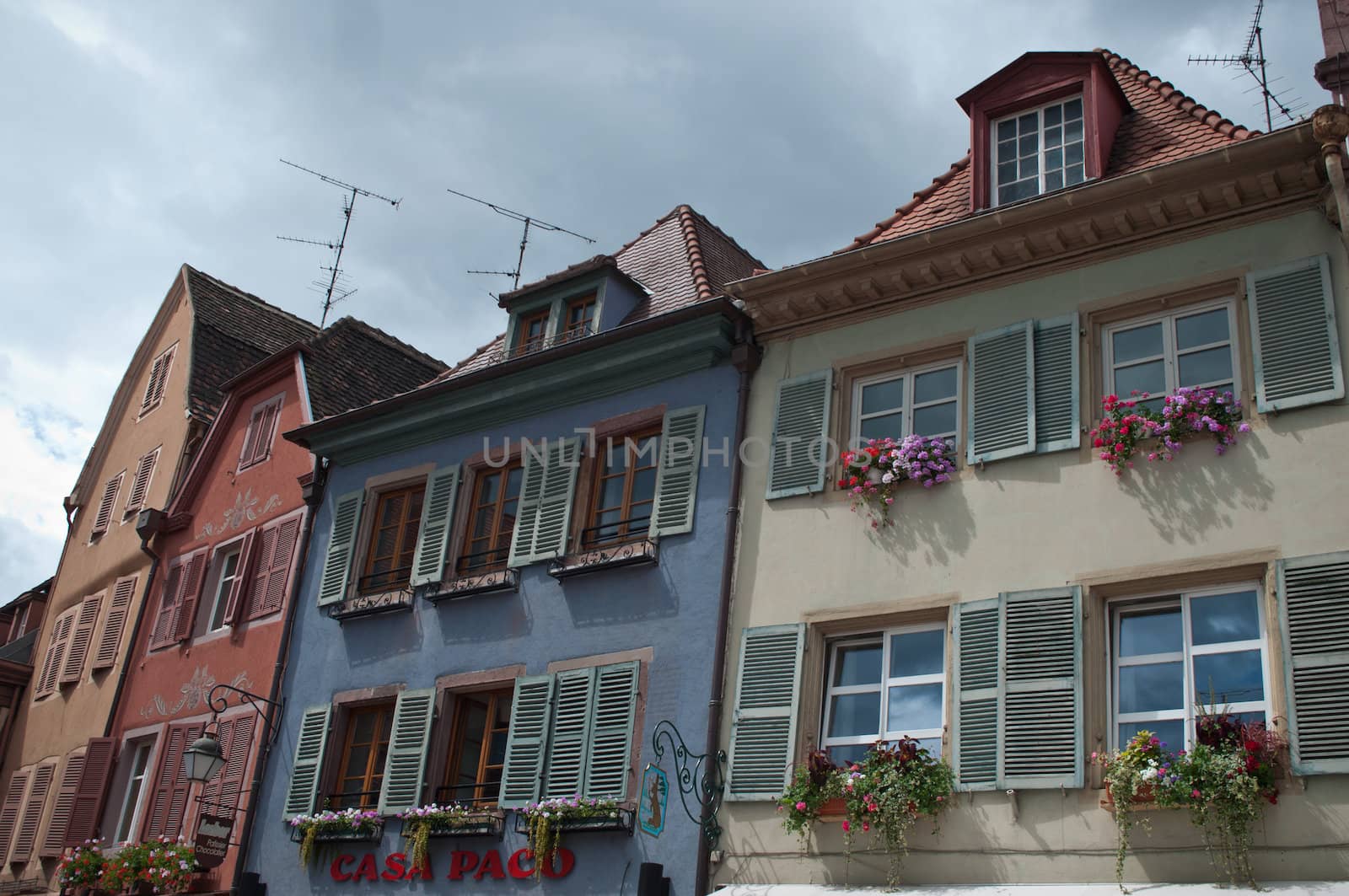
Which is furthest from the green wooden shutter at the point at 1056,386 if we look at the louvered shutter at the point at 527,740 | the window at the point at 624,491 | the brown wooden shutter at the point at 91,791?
the brown wooden shutter at the point at 91,791

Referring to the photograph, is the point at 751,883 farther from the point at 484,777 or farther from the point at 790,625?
the point at 484,777

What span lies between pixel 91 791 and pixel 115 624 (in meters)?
2.69

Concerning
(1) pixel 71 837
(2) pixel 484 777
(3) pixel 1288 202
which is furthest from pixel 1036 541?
(1) pixel 71 837

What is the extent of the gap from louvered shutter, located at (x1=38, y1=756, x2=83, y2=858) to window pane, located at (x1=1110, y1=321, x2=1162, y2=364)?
13548 millimetres

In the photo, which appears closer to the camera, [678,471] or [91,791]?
[678,471]

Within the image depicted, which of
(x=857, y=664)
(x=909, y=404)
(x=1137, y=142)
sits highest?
(x=1137, y=142)

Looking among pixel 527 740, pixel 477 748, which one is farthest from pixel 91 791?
pixel 527 740

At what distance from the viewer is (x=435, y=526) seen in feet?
50.6

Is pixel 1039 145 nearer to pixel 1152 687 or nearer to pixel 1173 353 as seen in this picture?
pixel 1173 353

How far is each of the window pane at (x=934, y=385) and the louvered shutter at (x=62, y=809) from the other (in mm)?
11824

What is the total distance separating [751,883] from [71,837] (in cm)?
1040

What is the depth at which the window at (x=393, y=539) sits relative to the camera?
15875mm

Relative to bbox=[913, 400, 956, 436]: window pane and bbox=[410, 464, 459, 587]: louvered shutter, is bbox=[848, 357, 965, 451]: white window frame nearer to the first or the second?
bbox=[913, 400, 956, 436]: window pane

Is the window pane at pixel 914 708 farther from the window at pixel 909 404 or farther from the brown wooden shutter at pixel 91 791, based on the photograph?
A: the brown wooden shutter at pixel 91 791
